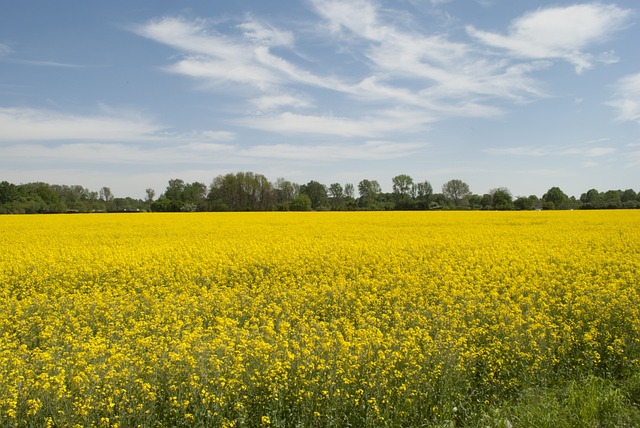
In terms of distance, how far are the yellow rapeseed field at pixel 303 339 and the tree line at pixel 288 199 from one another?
56.2 m

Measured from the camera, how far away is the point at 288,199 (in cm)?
8925

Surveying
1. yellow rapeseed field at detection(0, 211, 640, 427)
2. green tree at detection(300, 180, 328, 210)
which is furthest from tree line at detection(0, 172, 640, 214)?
yellow rapeseed field at detection(0, 211, 640, 427)

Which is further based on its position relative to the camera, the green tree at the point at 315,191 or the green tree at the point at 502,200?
the green tree at the point at 315,191

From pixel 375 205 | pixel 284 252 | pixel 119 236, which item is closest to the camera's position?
pixel 284 252

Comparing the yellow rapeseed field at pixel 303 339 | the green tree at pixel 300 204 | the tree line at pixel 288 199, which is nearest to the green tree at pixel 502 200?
the tree line at pixel 288 199

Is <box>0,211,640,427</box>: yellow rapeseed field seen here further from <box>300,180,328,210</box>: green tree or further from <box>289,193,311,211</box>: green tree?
<box>300,180,328,210</box>: green tree

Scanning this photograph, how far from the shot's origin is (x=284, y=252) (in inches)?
507

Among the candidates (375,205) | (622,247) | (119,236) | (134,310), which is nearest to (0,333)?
(134,310)

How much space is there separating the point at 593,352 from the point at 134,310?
6.97 meters

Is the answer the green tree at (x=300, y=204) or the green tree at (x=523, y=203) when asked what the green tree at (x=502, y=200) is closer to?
the green tree at (x=523, y=203)

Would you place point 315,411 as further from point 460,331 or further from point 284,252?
point 284,252

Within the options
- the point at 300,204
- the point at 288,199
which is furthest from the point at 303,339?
the point at 288,199

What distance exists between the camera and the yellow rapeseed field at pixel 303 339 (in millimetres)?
4520

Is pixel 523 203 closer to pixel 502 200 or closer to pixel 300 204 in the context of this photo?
pixel 502 200
